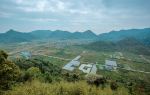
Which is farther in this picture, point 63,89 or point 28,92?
point 63,89

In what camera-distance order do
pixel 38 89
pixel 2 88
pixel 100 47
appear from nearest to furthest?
pixel 38 89 < pixel 2 88 < pixel 100 47

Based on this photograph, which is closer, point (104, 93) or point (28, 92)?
point (28, 92)

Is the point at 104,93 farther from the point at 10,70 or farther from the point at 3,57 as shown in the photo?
the point at 3,57

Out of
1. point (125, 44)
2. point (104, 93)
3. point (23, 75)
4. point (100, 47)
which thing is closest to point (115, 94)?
point (104, 93)

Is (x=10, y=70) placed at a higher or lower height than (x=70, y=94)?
higher

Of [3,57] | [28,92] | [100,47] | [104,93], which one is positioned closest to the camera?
[28,92]

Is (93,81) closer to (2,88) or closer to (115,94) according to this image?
(115,94)

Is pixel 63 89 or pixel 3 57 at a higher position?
pixel 3 57

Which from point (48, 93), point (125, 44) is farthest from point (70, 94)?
point (125, 44)

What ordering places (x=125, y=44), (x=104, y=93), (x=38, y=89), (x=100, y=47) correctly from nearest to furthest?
(x=38, y=89) < (x=104, y=93) < (x=100, y=47) < (x=125, y=44)
